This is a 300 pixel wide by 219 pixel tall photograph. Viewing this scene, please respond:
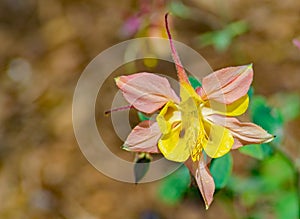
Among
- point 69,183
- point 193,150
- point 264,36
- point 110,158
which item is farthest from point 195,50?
point 193,150

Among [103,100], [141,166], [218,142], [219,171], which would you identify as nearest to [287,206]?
→ [219,171]

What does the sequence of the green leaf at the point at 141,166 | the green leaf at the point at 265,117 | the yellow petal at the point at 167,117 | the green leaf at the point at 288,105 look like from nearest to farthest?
the yellow petal at the point at 167,117 < the green leaf at the point at 141,166 < the green leaf at the point at 265,117 < the green leaf at the point at 288,105

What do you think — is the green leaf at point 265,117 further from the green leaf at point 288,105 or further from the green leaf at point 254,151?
the green leaf at point 288,105

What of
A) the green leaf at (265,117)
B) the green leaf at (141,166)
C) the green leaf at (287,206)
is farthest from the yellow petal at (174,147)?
the green leaf at (287,206)

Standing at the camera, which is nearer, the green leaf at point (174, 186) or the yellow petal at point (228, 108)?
the yellow petal at point (228, 108)

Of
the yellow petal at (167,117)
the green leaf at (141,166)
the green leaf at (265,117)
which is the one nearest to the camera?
the yellow petal at (167,117)

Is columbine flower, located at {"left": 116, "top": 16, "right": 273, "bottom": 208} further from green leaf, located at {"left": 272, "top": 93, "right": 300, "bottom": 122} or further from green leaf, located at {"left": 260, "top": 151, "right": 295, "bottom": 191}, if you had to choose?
green leaf, located at {"left": 272, "top": 93, "right": 300, "bottom": 122}
